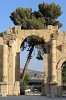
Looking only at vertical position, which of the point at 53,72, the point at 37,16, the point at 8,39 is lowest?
the point at 53,72

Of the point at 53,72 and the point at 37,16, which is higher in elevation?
the point at 37,16

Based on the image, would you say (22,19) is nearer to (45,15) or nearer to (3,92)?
(45,15)

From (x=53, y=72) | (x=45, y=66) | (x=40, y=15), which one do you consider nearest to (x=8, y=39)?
(x=45, y=66)

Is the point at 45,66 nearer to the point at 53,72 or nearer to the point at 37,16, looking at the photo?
the point at 53,72

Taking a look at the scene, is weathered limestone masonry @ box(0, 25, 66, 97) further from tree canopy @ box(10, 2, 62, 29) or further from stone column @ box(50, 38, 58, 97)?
tree canopy @ box(10, 2, 62, 29)

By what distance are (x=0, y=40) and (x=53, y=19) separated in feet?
33.2

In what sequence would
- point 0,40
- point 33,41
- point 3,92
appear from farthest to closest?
point 33,41
point 0,40
point 3,92

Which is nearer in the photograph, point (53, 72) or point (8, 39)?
point (53, 72)

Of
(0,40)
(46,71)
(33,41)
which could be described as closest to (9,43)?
(0,40)

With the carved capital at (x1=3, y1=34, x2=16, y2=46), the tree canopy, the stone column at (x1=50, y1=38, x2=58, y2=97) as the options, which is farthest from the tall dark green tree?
the stone column at (x1=50, y1=38, x2=58, y2=97)

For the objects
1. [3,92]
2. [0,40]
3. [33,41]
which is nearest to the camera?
[3,92]

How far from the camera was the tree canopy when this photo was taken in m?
42.3

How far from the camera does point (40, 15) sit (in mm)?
43219

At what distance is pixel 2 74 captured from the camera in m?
33.2
